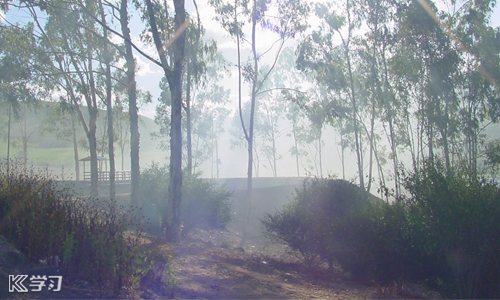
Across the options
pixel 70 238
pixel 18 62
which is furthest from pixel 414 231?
pixel 18 62

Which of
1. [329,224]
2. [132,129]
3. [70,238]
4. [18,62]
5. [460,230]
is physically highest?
[18,62]

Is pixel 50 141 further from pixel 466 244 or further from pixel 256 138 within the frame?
pixel 466 244

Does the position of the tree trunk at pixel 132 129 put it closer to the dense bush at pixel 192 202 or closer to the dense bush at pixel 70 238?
the dense bush at pixel 192 202

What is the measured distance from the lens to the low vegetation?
7.21 metres

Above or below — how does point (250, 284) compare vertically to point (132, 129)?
below

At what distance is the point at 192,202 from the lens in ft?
55.4

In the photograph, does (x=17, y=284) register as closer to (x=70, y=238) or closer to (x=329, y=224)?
(x=70, y=238)

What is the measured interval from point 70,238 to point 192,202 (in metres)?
11.7

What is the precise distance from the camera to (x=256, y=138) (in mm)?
60062

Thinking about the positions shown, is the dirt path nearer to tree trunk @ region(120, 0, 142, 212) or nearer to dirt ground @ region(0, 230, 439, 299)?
dirt ground @ region(0, 230, 439, 299)

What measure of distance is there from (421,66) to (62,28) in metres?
18.6

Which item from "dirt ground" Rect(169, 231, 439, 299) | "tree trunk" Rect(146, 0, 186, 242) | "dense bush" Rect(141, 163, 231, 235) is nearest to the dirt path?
"dirt ground" Rect(169, 231, 439, 299)

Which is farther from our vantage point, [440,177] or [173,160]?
[173,160]

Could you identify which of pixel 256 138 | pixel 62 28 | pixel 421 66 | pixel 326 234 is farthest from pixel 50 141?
pixel 326 234
